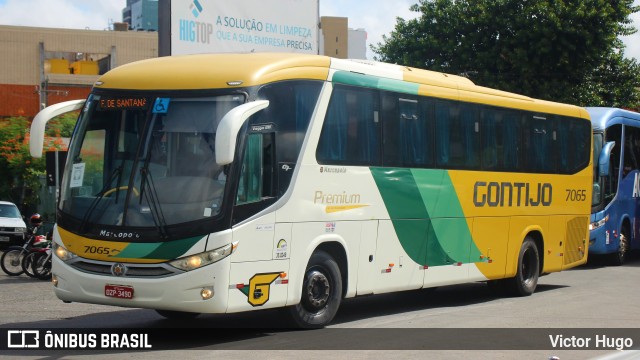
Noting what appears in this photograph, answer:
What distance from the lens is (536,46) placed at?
1400 inches

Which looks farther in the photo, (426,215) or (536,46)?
(536,46)

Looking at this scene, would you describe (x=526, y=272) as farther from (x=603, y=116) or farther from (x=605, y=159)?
(x=603, y=116)

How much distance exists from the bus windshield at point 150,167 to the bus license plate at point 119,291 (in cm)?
68

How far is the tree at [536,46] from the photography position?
3547 cm

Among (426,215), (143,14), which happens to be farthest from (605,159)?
(143,14)

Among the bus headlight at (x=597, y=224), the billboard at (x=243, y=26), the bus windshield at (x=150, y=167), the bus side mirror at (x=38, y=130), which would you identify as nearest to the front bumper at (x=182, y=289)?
the bus windshield at (x=150, y=167)

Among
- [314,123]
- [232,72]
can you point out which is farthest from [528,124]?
[232,72]

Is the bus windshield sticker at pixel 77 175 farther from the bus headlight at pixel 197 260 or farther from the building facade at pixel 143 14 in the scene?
the building facade at pixel 143 14

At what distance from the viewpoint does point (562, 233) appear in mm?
18203

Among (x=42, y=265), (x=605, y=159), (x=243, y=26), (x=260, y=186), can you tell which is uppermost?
(x=243, y=26)

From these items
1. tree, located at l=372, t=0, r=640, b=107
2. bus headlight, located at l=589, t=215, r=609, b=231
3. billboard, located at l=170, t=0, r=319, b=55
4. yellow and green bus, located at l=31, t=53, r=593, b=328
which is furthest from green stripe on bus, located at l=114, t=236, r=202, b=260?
tree, located at l=372, t=0, r=640, b=107

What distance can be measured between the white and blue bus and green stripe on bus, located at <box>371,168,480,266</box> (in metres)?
8.18

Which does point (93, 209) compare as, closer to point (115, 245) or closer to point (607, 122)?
point (115, 245)

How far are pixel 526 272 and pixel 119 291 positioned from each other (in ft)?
29.4
